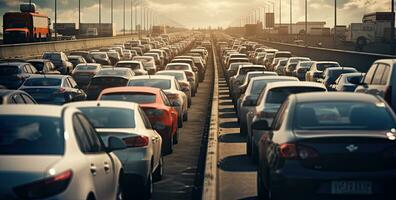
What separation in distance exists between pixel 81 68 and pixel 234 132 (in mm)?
20205

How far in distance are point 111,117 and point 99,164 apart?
4.27 meters

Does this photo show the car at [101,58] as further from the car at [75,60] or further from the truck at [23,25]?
the truck at [23,25]

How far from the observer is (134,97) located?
1855cm

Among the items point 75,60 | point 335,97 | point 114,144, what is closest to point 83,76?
point 75,60

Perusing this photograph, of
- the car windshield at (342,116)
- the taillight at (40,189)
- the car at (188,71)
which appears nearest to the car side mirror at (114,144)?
the car windshield at (342,116)

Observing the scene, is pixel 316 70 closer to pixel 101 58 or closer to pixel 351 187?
pixel 101 58

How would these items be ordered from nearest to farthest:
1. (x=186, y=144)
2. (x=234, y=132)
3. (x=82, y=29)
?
(x=186, y=144) → (x=234, y=132) → (x=82, y=29)

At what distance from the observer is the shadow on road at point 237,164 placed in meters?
16.7

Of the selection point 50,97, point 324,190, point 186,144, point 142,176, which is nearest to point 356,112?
point 324,190

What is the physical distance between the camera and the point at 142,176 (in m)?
13.0

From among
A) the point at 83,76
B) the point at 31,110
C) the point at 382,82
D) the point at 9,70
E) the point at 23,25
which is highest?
the point at 23,25

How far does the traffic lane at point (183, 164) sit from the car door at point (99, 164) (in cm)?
400

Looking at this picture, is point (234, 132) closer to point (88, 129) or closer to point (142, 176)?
point (142, 176)

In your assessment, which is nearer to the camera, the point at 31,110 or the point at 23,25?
the point at 31,110
